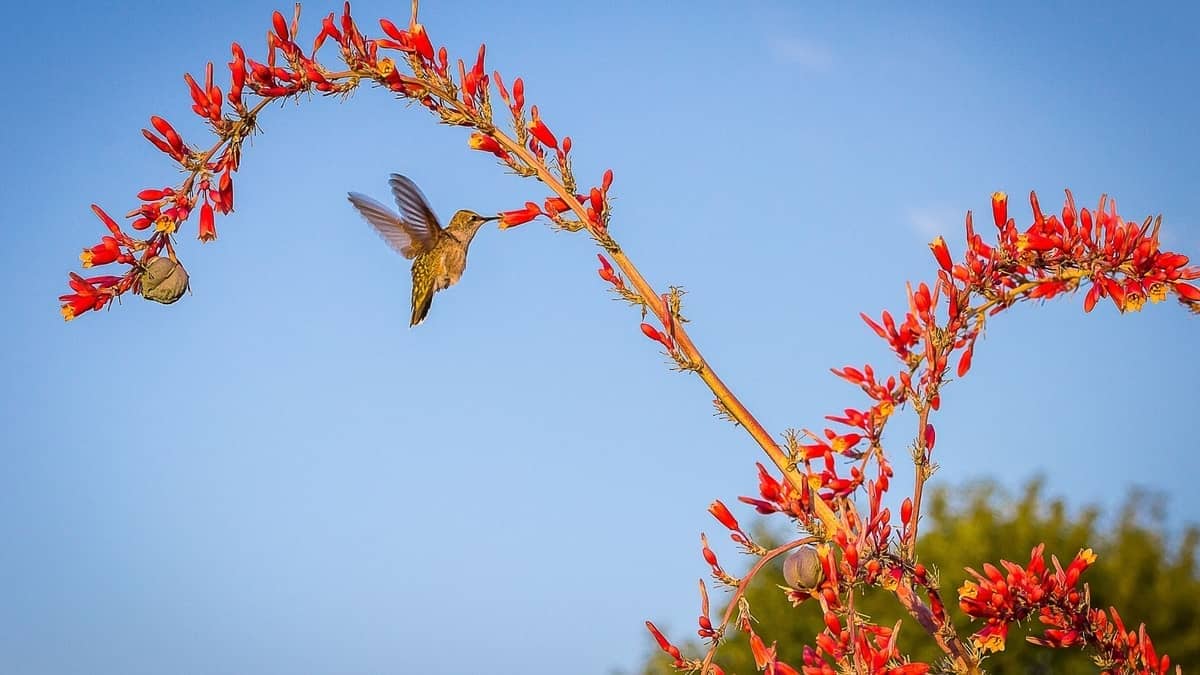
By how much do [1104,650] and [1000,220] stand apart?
111cm

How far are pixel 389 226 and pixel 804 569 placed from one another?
9.28ft

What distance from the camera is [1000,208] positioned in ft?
10.3

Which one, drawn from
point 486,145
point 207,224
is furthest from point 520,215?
point 207,224

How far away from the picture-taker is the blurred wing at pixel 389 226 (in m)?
4.94

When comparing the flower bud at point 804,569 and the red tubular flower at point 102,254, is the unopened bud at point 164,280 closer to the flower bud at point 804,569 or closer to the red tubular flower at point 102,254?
the red tubular flower at point 102,254

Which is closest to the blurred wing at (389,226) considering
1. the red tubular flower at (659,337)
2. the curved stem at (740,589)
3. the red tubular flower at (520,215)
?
the red tubular flower at (520,215)

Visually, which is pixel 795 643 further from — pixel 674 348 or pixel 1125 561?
pixel 674 348

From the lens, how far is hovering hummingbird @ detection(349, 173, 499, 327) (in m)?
4.78

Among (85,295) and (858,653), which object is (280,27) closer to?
(85,295)

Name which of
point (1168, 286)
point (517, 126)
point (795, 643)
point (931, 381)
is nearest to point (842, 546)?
point (931, 381)

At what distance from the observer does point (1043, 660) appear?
63.5ft

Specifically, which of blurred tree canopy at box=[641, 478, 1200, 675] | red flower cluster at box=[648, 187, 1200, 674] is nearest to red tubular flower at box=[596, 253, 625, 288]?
red flower cluster at box=[648, 187, 1200, 674]

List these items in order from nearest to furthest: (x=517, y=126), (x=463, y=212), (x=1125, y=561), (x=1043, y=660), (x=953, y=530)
Answer: (x=517, y=126) < (x=463, y=212) < (x=1043, y=660) < (x=1125, y=561) < (x=953, y=530)

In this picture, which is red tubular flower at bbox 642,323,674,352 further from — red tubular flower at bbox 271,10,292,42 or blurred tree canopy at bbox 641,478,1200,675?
blurred tree canopy at bbox 641,478,1200,675
